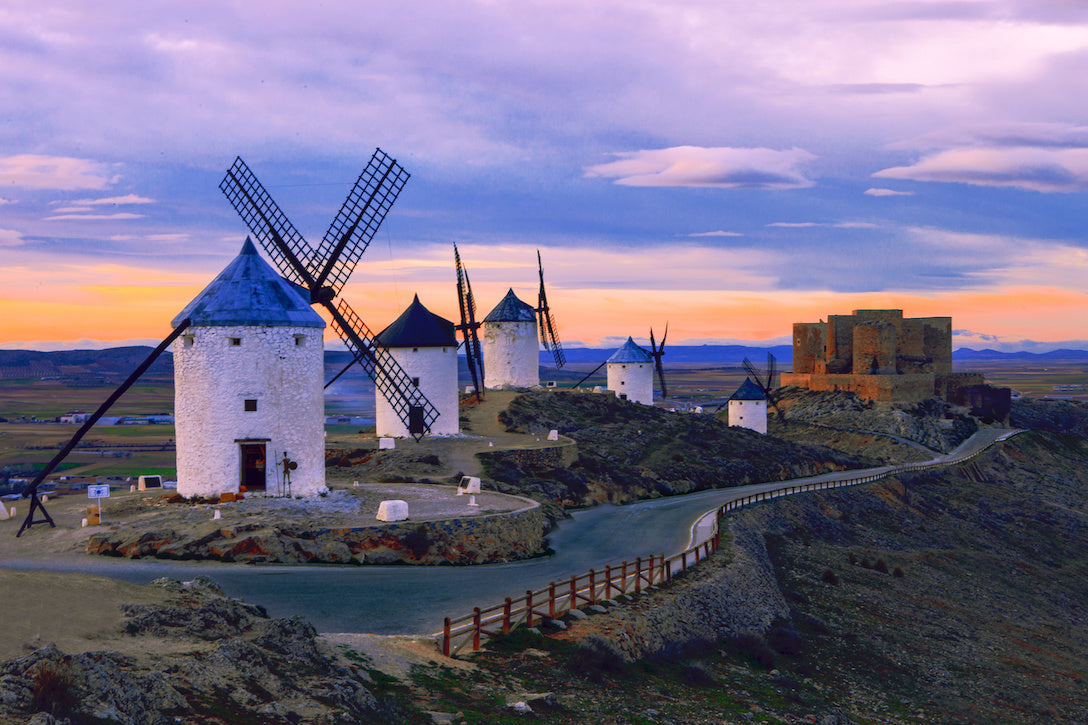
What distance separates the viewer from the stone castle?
7981 cm

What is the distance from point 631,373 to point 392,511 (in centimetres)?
4512

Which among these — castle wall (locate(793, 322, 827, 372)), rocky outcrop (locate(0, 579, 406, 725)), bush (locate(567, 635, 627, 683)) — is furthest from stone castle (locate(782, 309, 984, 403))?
rocky outcrop (locate(0, 579, 406, 725))

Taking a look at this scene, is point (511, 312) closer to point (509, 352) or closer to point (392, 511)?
point (509, 352)

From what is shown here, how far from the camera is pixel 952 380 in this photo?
83500 millimetres

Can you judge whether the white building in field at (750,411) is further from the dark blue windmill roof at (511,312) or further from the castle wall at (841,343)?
the castle wall at (841,343)

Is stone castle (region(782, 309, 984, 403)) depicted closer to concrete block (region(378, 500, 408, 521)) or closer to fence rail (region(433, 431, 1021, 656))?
fence rail (region(433, 431, 1021, 656))

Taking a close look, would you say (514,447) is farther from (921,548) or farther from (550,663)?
(550,663)

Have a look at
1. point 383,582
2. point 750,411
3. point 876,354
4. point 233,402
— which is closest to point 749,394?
point 750,411

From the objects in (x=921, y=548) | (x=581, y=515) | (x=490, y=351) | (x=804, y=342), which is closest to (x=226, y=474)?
(x=581, y=515)

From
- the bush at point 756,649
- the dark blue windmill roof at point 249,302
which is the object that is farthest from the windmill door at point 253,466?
the bush at point 756,649

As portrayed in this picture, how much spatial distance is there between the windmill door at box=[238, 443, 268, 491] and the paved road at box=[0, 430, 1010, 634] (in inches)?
209

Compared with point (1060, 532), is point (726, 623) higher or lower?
higher

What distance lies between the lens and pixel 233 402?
27.6 meters

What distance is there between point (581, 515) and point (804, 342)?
183ft
